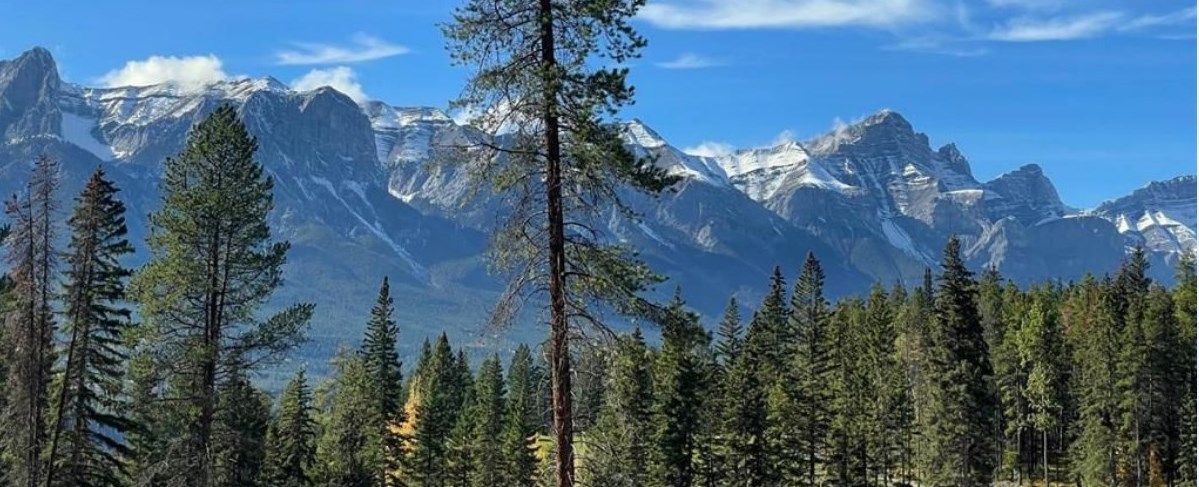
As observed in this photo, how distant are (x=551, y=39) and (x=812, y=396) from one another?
176 feet

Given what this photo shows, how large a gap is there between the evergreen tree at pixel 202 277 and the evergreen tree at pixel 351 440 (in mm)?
36962

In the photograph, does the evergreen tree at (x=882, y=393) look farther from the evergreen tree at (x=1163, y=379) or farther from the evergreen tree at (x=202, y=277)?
the evergreen tree at (x=202, y=277)

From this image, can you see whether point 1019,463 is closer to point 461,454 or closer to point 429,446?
point 461,454

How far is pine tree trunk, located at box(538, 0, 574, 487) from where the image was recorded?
1984 cm

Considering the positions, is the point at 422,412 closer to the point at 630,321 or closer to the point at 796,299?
the point at 796,299

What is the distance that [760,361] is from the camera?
7075cm

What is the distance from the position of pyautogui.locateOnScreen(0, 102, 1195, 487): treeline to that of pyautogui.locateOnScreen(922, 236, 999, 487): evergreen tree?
0.47 feet

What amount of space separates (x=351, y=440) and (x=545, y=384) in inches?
2030

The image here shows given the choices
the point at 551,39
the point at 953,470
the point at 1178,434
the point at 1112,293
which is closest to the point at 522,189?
the point at 551,39

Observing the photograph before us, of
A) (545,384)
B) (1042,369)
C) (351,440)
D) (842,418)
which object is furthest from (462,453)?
(545,384)

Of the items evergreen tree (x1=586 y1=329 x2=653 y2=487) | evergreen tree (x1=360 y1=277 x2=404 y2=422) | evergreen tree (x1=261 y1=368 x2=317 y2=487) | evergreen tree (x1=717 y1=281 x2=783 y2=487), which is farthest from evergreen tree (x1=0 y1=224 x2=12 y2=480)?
evergreen tree (x1=717 y1=281 x2=783 y2=487)

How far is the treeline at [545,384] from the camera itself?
31.2 m

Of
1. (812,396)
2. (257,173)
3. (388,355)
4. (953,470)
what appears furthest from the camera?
(388,355)

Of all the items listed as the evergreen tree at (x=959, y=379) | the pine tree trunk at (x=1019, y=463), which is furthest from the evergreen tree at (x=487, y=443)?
the pine tree trunk at (x=1019, y=463)
